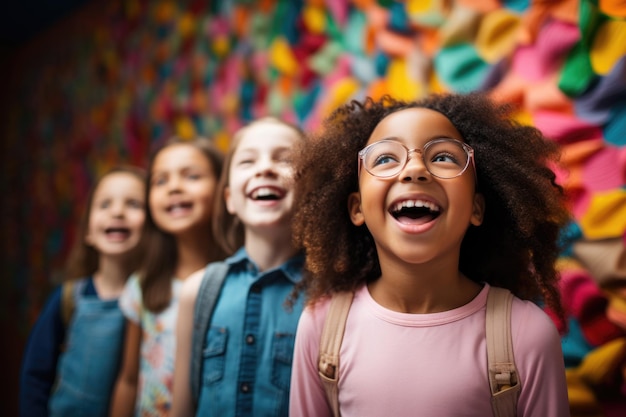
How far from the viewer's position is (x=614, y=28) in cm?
113

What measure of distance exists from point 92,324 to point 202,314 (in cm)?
47

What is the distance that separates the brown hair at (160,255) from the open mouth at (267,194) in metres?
0.27

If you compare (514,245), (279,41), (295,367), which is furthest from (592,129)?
(279,41)

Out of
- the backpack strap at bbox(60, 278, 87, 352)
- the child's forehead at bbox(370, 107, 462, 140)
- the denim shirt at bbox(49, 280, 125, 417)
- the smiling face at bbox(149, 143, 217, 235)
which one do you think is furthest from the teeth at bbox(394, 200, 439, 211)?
the backpack strap at bbox(60, 278, 87, 352)

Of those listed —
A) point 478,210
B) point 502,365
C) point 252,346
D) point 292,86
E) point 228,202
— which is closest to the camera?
point 502,365

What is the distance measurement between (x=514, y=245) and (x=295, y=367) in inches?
15.9

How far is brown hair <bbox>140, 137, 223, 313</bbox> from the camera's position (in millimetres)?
1300

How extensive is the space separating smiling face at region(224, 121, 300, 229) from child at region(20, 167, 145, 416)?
456 millimetres

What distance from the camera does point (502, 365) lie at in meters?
0.79

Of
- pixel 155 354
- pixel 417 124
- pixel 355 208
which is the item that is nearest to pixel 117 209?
pixel 155 354

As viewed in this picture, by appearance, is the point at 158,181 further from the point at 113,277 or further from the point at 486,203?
the point at 486,203

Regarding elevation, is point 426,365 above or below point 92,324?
below

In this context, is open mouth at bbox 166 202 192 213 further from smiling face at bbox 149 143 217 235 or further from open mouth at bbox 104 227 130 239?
open mouth at bbox 104 227 130 239

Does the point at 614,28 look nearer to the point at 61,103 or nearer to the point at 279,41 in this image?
the point at 279,41
